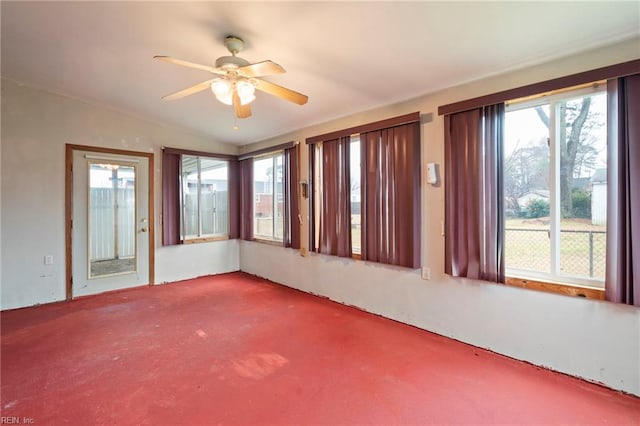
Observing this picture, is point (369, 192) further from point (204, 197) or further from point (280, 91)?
point (204, 197)

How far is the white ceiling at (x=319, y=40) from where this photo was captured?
6.57 ft

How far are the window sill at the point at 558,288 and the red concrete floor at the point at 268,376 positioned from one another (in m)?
0.63

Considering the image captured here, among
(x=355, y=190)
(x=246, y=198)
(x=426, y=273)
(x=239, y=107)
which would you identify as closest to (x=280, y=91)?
(x=239, y=107)

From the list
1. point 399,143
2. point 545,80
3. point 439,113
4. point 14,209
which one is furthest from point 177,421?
point 14,209

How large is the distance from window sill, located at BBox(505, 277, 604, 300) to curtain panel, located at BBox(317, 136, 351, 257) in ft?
5.96

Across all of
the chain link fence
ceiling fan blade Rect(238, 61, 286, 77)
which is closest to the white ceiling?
ceiling fan blade Rect(238, 61, 286, 77)

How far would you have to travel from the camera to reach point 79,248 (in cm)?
432

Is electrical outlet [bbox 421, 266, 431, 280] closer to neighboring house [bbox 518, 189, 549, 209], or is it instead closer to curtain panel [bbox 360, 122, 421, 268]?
curtain panel [bbox 360, 122, 421, 268]

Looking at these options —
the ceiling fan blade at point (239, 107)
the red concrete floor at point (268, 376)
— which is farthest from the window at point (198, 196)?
the ceiling fan blade at point (239, 107)

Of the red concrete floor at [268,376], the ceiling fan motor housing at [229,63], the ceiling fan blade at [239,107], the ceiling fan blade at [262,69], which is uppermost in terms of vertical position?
the ceiling fan motor housing at [229,63]

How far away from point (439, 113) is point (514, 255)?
4.81 feet

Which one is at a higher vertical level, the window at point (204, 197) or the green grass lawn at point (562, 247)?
the window at point (204, 197)

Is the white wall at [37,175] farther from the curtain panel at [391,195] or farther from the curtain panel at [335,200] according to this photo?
the curtain panel at [391,195]

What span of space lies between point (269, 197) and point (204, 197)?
1.23m
